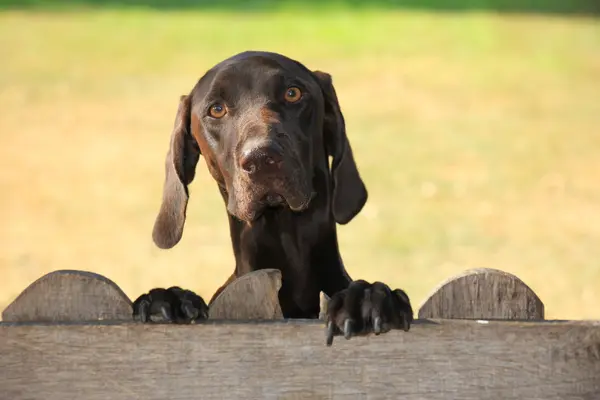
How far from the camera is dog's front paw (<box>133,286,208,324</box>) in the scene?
8.55 feet

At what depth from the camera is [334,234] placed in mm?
3723

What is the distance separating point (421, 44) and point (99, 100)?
17.8ft

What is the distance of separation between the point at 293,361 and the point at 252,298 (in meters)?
0.21

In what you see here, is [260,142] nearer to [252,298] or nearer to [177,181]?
[177,181]

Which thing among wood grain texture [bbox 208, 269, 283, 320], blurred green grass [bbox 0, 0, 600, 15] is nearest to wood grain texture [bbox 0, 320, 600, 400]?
wood grain texture [bbox 208, 269, 283, 320]

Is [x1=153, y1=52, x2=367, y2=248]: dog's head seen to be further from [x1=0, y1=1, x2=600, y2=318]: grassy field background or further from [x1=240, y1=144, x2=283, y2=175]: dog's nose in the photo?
[x1=0, y1=1, x2=600, y2=318]: grassy field background

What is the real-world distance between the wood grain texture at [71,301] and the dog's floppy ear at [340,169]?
1.14 m

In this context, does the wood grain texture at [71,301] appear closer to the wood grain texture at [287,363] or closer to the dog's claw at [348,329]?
the wood grain texture at [287,363]

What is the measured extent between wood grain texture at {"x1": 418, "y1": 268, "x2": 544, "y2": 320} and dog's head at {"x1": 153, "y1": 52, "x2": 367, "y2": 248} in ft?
2.59

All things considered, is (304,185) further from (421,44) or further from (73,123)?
(421,44)

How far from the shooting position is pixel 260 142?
328cm

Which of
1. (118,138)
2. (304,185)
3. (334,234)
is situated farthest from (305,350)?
(118,138)

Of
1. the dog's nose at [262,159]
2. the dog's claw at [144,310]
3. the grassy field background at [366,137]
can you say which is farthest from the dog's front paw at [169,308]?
the grassy field background at [366,137]

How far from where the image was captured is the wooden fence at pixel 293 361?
2555 millimetres
